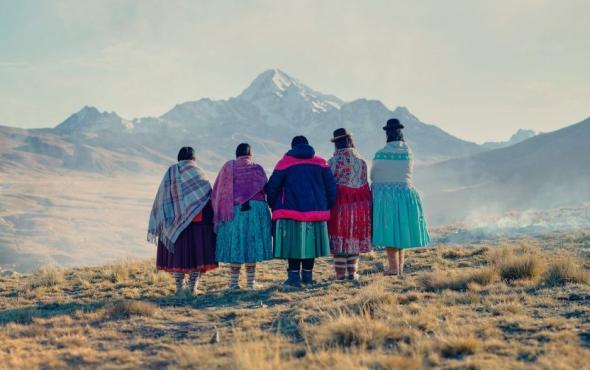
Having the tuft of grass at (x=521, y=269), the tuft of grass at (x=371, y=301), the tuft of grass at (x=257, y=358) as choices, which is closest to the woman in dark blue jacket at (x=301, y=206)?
the tuft of grass at (x=371, y=301)

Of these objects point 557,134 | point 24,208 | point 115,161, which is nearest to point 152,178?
point 115,161

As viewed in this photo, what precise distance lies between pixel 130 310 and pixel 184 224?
181 centimetres

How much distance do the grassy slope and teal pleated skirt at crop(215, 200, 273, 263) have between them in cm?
52

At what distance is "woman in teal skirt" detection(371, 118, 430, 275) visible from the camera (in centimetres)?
810

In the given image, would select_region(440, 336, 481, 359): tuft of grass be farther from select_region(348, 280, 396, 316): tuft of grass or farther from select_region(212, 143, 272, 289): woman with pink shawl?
select_region(212, 143, 272, 289): woman with pink shawl

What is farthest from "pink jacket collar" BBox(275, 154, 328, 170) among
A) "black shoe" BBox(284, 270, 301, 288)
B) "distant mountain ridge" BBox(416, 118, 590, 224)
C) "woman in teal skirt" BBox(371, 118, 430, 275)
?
"distant mountain ridge" BBox(416, 118, 590, 224)

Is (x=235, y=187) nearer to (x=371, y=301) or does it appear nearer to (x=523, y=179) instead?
(x=371, y=301)

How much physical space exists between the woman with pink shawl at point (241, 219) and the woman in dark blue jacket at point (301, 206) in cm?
19

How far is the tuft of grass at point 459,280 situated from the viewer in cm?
693

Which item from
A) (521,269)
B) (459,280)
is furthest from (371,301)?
(521,269)

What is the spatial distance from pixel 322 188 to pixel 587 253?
213 inches

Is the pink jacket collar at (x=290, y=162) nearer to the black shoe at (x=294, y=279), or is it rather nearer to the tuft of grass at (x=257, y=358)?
the black shoe at (x=294, y=279)

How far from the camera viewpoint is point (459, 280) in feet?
23.1

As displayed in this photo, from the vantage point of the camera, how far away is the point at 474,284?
6.76m
